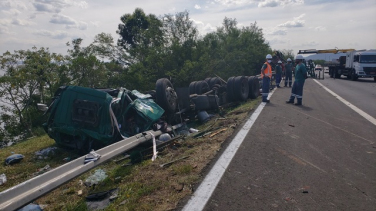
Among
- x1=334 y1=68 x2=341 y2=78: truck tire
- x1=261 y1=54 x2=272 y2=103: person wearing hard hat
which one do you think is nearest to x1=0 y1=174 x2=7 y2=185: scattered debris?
x1=261 y1=54 x2=272 y2=103: person wearing hard hat

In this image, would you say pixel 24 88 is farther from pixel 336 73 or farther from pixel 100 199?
pixel 336 73

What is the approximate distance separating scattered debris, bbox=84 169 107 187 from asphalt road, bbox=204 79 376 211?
6.35ft

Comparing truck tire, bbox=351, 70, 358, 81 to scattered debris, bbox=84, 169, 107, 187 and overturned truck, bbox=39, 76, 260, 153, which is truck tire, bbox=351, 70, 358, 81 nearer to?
overturned truck, bbox=39, 76, 260, 153

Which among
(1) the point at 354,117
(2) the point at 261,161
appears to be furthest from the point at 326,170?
(1) the point at 354,117

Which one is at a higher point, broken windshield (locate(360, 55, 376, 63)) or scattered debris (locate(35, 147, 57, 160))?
broken windshield (locate(360, 55, 376, 63))

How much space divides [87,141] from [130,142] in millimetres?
1492

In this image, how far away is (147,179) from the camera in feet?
14.9

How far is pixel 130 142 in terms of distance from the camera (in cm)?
587

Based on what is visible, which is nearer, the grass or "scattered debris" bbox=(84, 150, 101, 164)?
the grass

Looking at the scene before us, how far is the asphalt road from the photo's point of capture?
3.73m

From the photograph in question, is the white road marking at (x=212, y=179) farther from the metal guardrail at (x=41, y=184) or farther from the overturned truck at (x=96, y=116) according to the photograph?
the overturned truck at (x=96, y=116)

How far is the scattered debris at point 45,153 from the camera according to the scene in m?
7.43

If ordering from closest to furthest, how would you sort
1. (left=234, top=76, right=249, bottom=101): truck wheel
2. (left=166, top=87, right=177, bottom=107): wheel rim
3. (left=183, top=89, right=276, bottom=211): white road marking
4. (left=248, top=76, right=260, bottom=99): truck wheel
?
(left=183, top=89, right=276, bottom=211): white road marking < (left=166, top=87, right=177, bottom=107): wheel rim < (left=234, top=76, right=249, bottom=101): truck wheel < (left=248, top=76, right=260, bottom=99): truck wheel

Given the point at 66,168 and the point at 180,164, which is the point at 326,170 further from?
the point at 66,168
